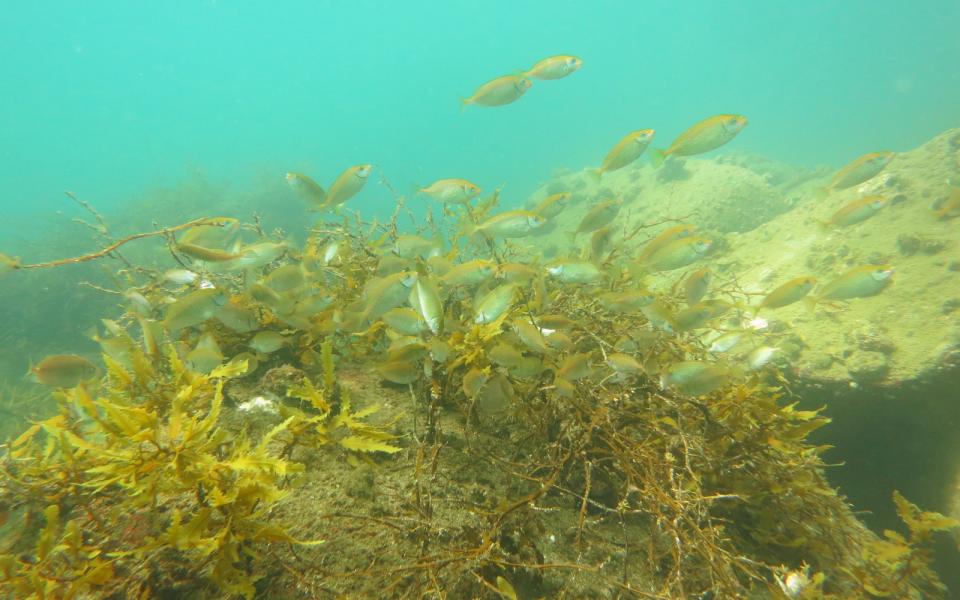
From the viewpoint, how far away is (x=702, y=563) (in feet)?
6.60

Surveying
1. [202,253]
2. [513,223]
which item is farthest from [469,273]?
[202,253]

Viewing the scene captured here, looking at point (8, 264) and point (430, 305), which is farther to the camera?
point (8, 264)

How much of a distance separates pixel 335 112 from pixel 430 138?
51.0 metres

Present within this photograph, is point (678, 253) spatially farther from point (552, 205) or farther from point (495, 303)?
point (495, 303)

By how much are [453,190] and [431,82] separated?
16292 cm

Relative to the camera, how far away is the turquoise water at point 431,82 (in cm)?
8206

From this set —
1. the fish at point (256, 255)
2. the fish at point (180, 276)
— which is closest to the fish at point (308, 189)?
the fish at point (256, 255)

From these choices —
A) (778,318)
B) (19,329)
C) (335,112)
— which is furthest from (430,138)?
(778,318)

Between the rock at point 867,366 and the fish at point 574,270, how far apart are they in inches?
146

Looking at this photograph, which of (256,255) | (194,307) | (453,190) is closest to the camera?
(194,307)

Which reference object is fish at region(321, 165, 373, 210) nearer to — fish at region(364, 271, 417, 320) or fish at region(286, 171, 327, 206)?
fish at region(286, 171, 327, 206)

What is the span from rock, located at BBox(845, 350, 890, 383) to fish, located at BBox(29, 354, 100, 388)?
23.2 feet

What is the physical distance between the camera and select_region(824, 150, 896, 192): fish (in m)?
4.64

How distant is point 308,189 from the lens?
3820 millimetres
